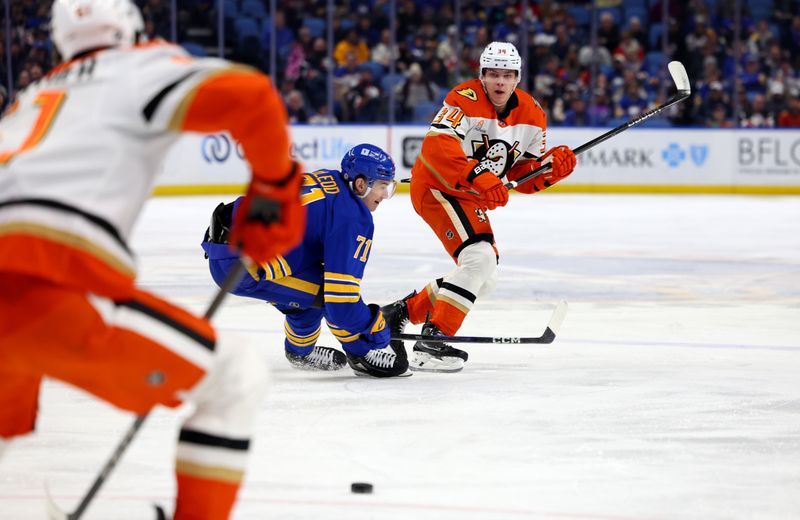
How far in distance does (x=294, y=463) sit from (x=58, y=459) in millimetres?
598

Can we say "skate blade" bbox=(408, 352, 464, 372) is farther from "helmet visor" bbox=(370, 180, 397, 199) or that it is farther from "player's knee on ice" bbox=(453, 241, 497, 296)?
"helmet visor" bbox=(370, 180, 397, 199)

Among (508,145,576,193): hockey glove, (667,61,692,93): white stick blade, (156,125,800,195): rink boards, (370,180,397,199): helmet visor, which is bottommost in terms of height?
(156,125,800,195): rink boards

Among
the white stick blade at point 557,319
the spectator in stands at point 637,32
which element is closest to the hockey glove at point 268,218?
the white stick blade at point 557,319

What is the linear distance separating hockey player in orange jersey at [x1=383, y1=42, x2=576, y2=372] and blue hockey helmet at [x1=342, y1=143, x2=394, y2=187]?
577mm

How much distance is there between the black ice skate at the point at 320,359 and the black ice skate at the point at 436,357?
28cm

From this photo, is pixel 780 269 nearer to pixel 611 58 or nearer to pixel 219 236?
pixel 219 236

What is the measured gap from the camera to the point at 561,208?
40.6ft

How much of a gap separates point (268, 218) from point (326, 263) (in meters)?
2.17

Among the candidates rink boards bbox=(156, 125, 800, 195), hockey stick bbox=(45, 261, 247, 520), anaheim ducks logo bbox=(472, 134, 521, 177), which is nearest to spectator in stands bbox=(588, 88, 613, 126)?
rink boards bbox=(156, 125, 800, 195)

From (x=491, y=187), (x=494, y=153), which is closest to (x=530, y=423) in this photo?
(x=491, y=187)

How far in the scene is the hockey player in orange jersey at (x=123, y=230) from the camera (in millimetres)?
2006

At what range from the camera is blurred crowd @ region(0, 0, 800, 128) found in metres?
14.7

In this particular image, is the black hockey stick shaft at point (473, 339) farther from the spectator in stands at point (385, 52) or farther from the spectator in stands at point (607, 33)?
the spectator in stands at point (607, 33)

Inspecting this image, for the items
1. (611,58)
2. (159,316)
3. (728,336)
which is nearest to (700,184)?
(611,58)
